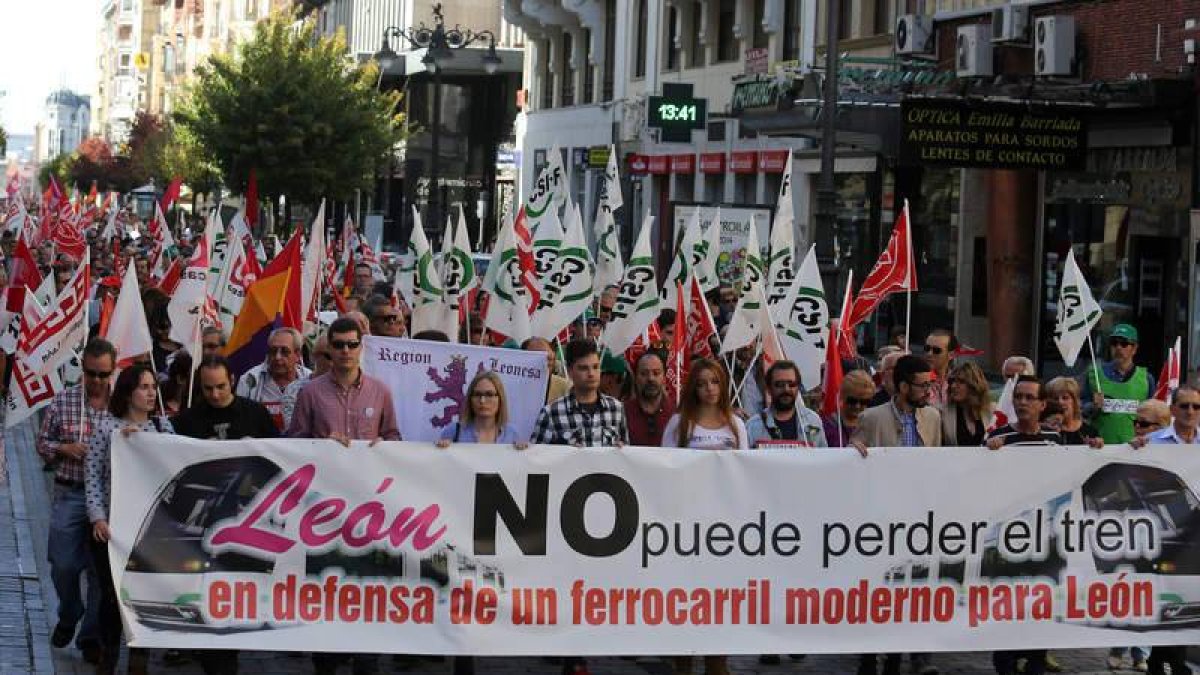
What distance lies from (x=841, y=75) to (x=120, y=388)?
20.9 metres

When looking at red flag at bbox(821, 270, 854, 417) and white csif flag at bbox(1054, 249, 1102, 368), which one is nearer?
red flag at bbox(821, 270, 854, 417)

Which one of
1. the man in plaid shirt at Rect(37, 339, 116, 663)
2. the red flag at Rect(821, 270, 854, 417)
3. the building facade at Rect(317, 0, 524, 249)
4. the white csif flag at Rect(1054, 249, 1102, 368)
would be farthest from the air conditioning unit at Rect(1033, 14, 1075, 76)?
the building facade at Rect(317, 0, 524, 249)

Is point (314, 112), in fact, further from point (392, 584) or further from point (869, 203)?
point (392, 584)

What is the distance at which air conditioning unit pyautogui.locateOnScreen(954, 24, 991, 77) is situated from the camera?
29219 millimetres

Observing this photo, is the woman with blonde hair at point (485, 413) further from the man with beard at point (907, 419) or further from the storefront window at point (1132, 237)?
the storefront window at point (1132, 237)

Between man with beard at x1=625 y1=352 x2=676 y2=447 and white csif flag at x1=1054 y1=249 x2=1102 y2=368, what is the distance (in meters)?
A: 5.09

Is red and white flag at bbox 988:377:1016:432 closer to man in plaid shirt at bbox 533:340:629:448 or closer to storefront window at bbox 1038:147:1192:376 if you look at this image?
man in plaid shirt at bbox 533:340:629:448

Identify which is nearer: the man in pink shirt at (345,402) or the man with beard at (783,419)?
the man in pink shirt at (345,402)

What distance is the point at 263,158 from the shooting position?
5491 centimetres

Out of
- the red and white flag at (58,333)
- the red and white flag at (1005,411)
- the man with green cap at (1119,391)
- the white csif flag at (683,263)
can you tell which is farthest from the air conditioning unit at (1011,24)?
the red and white flag at (58,333)

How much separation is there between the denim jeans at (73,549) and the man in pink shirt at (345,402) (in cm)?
99

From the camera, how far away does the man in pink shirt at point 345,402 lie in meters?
10.1

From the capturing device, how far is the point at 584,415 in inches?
399

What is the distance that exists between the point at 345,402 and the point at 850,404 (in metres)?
2.69
